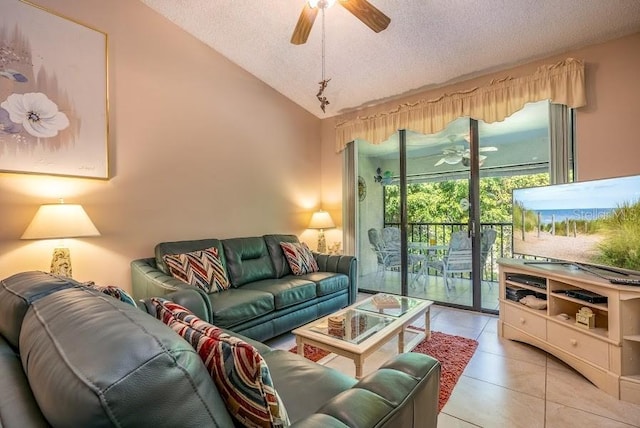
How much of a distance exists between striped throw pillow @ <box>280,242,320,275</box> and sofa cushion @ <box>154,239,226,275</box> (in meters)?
0.74

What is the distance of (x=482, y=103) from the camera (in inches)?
131

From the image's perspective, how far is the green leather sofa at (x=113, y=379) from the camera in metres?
0.52

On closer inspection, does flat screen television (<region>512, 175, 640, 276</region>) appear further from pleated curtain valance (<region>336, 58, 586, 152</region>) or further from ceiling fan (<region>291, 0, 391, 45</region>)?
ceiling fan (<region>291, 0, 391, 45</region>)

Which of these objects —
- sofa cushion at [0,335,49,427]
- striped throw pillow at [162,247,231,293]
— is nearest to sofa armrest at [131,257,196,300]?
striped throw pillow at [162,247,231,293]

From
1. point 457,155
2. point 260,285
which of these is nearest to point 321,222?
point 260,285

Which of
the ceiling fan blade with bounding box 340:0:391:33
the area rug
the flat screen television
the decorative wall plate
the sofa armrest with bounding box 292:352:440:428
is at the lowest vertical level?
the area rug

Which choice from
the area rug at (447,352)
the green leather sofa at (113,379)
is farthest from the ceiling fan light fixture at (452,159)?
the green leather sofa at (113,379)

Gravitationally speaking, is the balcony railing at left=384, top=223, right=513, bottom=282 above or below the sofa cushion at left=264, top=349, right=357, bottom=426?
above

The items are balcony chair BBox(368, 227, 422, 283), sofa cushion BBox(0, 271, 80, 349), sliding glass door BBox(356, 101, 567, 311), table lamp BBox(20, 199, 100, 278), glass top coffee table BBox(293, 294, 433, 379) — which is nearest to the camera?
sofa cushion BBox(0, 271, 80, 349)

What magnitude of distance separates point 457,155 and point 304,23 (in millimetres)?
2379

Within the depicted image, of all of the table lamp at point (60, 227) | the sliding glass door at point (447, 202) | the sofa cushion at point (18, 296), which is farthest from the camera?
the sliding glass door at point (447, 202)

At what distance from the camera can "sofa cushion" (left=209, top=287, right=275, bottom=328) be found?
229 cm

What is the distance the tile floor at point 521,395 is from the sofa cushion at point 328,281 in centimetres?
66

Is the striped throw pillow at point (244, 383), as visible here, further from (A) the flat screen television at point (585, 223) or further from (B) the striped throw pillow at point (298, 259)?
(B) the striped throw pillow at point (298, 259)
